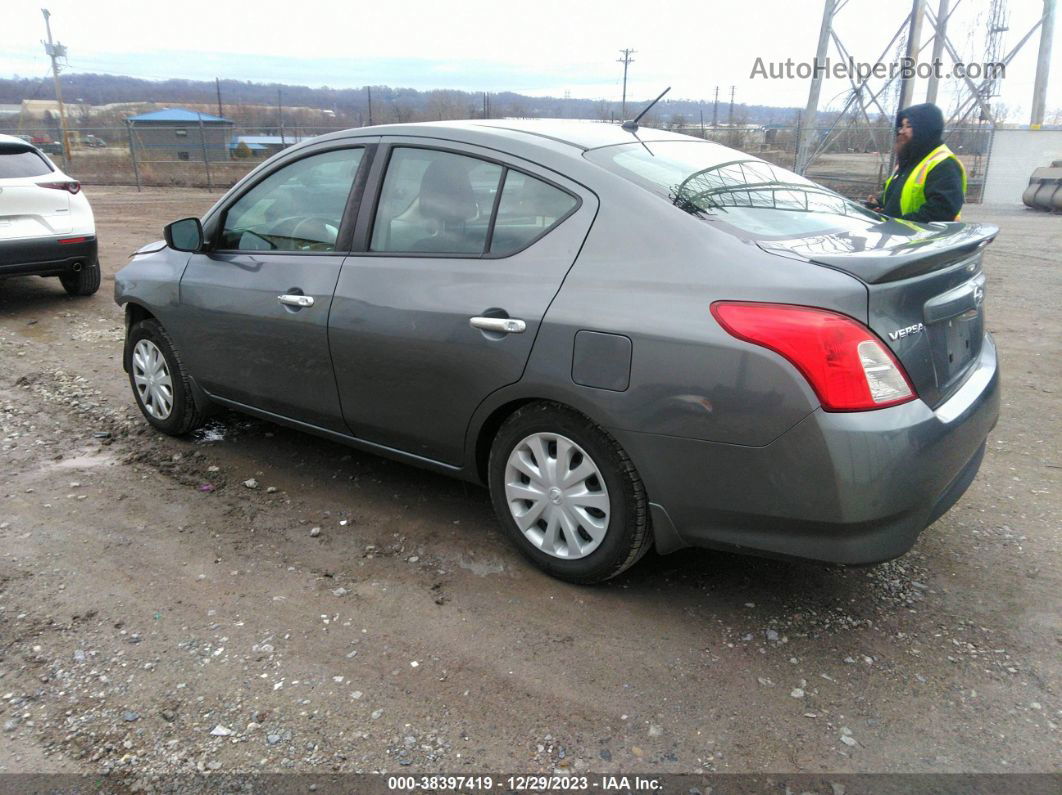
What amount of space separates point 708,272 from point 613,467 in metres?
0.75

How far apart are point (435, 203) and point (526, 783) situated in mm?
2286

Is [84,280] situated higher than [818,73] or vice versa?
[818,73]

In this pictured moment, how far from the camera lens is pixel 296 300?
3.83m

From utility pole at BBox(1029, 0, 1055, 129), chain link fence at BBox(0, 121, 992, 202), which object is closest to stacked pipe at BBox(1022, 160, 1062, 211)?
chain link fence at BBox(0, 121, 992, 202)

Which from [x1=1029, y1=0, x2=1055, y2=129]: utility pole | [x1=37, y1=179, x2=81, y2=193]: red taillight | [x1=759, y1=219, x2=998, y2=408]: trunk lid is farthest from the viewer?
[x1=1029, y1=0, x2=1055, y2=129]: utility pole

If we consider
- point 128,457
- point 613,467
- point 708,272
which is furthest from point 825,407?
point 128,457

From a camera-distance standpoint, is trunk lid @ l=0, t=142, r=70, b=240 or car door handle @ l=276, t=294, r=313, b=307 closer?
car door handle @ l=276, t=294, r=313, b=307

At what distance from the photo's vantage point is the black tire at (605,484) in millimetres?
2979

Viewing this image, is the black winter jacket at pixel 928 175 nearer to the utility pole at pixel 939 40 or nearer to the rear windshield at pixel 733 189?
the rear windshield at pixel 733 189

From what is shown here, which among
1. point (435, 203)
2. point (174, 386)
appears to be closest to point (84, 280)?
point (174, 386)

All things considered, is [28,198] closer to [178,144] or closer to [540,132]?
[540,132]

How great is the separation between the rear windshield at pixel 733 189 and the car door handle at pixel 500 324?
68 cm

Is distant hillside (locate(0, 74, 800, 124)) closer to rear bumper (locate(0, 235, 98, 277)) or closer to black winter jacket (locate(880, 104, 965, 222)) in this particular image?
rear bumper (locate(0, 235, 98, 277))

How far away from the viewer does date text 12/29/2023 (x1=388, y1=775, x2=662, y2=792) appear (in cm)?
234
